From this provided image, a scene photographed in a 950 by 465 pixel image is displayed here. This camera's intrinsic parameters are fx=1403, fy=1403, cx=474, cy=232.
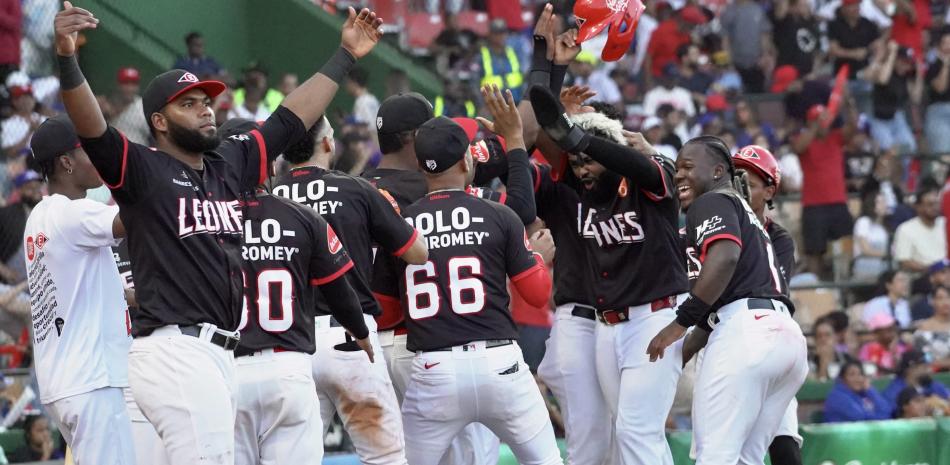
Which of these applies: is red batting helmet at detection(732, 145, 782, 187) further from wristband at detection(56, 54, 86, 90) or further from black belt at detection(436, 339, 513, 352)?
wristband at detection(56, 54, 86, 90)

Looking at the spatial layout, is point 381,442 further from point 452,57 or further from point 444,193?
point 452,57

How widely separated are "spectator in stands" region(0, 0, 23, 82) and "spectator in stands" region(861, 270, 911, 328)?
8.03 meters

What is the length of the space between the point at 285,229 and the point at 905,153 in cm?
1130

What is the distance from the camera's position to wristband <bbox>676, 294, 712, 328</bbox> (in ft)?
20.8

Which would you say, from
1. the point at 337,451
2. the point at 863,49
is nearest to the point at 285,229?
the point at 337,451

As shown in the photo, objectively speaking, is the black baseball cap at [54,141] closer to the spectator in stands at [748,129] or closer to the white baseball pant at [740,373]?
the white baseball pant at [740,373]

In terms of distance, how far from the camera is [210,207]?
5270 mm

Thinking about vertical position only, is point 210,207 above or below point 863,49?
below

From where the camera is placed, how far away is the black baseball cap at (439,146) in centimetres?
627

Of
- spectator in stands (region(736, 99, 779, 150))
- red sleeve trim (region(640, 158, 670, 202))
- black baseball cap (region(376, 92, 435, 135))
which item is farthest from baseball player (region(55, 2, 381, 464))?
spectator in stands (region(736, 99, 779, 150))

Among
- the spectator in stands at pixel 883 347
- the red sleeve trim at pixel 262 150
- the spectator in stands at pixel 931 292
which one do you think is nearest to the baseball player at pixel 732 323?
the red sleeve trim at pixel 262 150

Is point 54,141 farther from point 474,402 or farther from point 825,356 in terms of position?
point 825,356

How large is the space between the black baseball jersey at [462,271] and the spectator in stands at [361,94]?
7.39 m

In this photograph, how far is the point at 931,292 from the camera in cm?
1312
